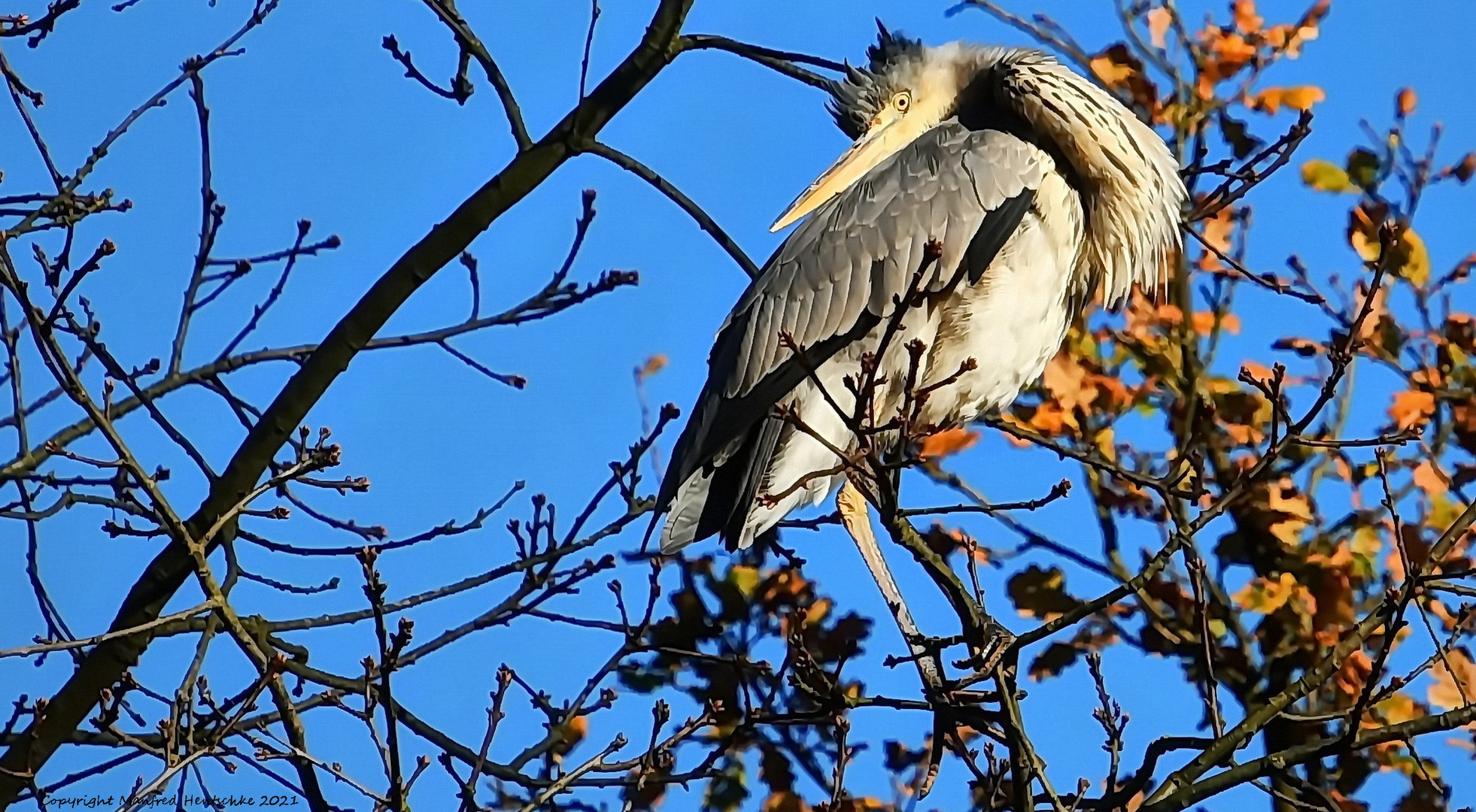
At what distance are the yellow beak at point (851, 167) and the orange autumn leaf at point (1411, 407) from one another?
1.74m

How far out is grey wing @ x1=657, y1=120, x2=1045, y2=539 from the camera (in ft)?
12.9

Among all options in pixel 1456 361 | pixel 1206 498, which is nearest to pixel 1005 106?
pixel 1206 498

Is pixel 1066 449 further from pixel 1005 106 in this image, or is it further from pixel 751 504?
pixel 1005 106

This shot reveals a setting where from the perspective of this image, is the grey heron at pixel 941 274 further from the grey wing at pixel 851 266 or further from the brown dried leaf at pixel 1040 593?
the brown dried leaf at pixel 1040 593

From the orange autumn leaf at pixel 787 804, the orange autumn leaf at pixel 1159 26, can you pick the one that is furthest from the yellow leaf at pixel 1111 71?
the orange autumn leaf at pixel 787 804

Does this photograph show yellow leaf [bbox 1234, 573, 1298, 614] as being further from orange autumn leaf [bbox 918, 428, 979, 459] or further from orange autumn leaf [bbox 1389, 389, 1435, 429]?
orange autumn leaf [bbox 918, 428, 979, 459]

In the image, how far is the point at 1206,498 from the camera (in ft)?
16.0

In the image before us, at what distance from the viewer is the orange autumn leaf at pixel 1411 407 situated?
4.75 m

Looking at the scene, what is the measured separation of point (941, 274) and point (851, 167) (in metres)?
0.86

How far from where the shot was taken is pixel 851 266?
413 centimetres

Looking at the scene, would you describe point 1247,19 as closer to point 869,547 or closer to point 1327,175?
point 1327,175

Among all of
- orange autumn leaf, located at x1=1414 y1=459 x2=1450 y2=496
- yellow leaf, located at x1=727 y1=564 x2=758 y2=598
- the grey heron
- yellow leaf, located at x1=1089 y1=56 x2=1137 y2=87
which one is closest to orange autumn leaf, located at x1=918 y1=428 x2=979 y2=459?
the grey heron

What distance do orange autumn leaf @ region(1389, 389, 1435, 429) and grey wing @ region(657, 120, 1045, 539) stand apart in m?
1.54

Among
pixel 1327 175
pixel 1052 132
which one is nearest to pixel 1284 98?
pixel 1327 175
